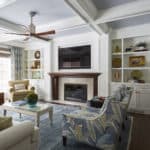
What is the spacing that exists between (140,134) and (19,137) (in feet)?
7.53

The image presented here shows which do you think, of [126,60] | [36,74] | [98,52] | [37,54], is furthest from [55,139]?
[37,54]

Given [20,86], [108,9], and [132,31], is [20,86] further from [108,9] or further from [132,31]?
[132,31]

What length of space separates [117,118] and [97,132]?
35 cm

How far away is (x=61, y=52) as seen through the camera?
18.8 ft

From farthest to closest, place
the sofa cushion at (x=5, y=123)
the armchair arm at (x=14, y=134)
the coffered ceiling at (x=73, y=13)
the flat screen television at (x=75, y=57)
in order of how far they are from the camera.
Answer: the flat screen television at (x=75, y=57), the coffered ceiling at (x=73, y=13), the sofa cushion at (x=5, y=123), the armchair arm at (x=14, y=134)

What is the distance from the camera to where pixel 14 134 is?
54.8 inches

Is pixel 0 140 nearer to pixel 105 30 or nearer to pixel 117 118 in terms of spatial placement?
pixel 117 118

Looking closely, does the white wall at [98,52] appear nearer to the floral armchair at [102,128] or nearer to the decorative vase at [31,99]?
the decorative vase at [31,99]

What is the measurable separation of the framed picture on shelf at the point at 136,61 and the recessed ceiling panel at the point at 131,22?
1000mm

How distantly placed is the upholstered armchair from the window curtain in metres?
0.87

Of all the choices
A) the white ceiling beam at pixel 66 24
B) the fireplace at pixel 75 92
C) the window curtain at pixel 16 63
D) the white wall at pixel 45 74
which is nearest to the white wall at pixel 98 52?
the fireplace at pixel 75 92

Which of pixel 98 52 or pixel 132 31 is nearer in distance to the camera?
pixel 132 31

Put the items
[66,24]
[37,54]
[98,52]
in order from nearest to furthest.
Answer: [66,24] < [98,52] < [37,54]

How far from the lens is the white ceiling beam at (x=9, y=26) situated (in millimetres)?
3879
